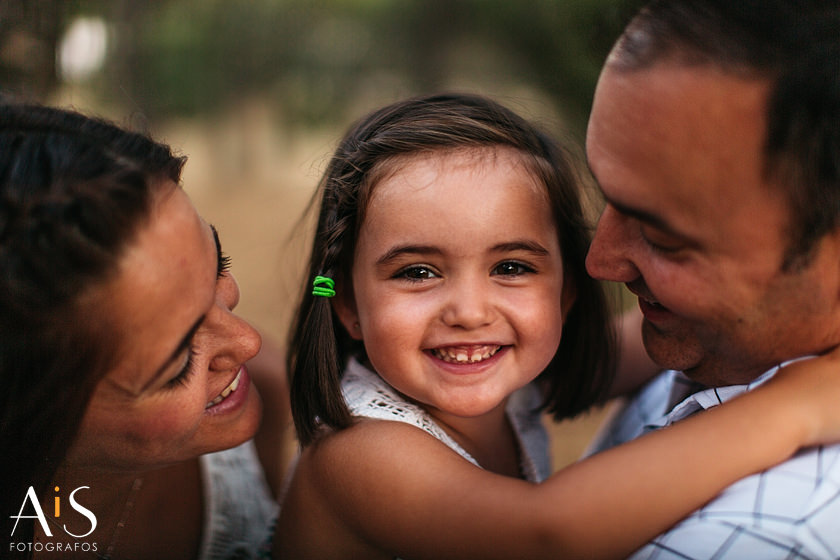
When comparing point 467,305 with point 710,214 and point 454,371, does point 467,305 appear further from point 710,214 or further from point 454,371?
point 710,214

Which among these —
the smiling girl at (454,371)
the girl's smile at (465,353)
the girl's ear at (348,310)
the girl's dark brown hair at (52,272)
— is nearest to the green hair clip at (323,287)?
the smiling girl at (454,371)

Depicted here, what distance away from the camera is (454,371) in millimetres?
2223

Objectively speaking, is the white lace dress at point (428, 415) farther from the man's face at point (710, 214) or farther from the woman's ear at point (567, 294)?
the man's face at point (710, 214)

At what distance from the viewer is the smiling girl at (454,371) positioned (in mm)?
1753

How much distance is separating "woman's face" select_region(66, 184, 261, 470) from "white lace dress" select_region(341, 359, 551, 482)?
422 millimetres

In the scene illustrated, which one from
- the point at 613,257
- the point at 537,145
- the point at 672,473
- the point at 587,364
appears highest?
the point at 537,145

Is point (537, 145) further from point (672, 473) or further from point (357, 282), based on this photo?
point (672, 473)

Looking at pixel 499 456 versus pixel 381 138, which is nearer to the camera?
pixel 381 138

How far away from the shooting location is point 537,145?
2.43m

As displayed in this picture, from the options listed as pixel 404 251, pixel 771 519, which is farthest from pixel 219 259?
pixel 771 519

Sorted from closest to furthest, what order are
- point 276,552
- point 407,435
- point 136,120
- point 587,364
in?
1. point 407,435
2. point 136,120
3. point 276,552
4. point 587,364

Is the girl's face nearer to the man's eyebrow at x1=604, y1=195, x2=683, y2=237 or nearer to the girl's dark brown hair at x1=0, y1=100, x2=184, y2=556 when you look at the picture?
the man's eyebrow at x1=604, y1=195, x2=683, y2=237

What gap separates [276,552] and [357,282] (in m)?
1.05

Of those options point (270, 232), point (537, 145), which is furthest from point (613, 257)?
point (270, 232)
